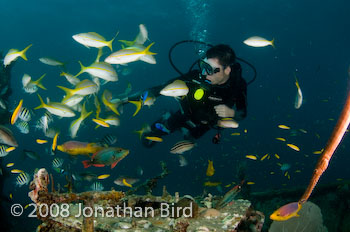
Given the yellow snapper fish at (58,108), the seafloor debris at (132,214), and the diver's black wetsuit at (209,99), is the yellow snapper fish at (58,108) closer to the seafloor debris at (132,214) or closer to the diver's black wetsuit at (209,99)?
the diver's black wetsuit at (209,99)

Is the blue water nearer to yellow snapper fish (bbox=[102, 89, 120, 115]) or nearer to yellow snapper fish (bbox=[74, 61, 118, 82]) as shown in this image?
yellow snapper fish (bbox=[102, 89, 120, 115])

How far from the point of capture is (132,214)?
11.5 feet

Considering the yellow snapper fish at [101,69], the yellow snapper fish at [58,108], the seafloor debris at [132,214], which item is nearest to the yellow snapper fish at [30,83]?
the yellow snapper fish at [58,108]

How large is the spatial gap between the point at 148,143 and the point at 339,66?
71928 mm

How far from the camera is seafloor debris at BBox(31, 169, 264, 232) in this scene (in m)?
2.99

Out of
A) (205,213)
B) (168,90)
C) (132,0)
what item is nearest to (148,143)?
(168,90)

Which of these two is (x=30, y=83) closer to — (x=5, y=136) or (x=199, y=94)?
(x=5, y=136)

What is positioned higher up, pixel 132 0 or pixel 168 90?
pixel 132 0

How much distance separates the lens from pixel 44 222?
123 inches

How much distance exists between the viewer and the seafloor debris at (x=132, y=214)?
299 centimetres

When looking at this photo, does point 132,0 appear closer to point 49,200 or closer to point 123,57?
point 123,57

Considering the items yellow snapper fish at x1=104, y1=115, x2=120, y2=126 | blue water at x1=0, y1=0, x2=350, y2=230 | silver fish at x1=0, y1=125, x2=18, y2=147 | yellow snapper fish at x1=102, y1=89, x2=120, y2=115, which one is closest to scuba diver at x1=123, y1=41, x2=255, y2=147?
yellow snapper fish at x1=102, y1=89, x2=120, y2=115

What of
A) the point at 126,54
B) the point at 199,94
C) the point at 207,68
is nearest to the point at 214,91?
the point at 199,94

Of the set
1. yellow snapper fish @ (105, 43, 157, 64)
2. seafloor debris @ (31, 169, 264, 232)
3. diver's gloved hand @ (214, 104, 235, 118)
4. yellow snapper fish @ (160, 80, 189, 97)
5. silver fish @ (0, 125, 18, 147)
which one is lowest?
seafloor debris @ (31, 169, 264, 232)
